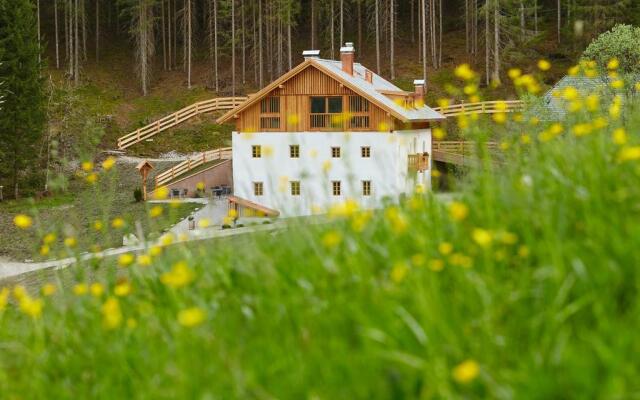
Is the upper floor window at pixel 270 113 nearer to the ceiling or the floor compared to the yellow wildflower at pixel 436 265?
nearer to the ceiling

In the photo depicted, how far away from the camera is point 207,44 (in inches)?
2854

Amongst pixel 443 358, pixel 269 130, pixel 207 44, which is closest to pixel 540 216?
pixel 443 358

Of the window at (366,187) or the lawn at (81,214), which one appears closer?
the lawn at (81,214)

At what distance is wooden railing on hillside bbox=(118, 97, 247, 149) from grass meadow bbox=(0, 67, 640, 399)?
49.0 meters

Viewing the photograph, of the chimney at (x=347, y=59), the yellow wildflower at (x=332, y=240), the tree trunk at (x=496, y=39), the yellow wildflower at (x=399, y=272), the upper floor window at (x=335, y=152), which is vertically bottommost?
the yellow wildflower at (x=399, y=272)

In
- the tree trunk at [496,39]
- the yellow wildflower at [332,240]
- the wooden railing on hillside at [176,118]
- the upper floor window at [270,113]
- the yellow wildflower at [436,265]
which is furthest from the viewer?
the tree trunk at [496,39]

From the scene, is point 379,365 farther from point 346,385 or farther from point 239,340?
point 239,340

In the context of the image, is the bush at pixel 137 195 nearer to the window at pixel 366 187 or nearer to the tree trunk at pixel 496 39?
the window at pixel 366 187

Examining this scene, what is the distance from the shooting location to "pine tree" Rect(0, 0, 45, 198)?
139 ft

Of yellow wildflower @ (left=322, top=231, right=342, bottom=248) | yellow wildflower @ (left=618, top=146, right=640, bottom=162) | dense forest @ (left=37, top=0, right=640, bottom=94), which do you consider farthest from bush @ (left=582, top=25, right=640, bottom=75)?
yellow wildflower @ (left=322, top=231, right=342, bottom=248)

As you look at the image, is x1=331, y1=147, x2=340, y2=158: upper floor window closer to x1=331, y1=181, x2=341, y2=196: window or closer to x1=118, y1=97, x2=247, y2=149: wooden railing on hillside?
x1=331, y1=181, x2=341, y2=196: window

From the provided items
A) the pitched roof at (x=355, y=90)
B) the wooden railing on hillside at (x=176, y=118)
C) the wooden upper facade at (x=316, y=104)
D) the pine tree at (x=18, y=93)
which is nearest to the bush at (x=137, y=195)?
the pitched roof at (x=355, y=90)

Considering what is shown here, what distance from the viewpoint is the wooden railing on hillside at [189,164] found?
44.7 metres

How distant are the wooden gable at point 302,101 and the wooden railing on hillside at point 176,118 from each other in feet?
52.5
